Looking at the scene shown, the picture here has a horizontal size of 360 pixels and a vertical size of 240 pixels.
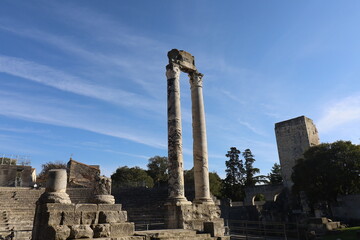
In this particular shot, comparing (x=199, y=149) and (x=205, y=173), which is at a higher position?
(x=199, y=149)

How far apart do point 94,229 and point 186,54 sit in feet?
35.5

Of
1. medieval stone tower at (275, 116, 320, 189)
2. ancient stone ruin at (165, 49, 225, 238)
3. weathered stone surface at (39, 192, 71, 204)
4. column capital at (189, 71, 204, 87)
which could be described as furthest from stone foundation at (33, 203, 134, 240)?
medieval stone tower at (275, 116, 320, 189)

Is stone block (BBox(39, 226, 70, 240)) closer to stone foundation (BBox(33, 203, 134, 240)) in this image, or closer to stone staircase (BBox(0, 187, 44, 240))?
stone foundation (BBox(33, 203, 134, 240))

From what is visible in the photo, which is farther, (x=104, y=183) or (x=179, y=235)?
(x=179, y=235)

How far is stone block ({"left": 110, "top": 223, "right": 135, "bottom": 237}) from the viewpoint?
6895 millimetres

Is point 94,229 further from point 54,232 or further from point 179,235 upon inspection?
point 179,235

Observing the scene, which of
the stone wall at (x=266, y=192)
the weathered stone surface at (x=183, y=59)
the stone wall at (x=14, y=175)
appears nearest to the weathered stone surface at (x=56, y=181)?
the weathered stone surface at (x=183, y=59)

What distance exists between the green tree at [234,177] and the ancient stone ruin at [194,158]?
124 feet

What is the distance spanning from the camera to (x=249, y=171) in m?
52.4

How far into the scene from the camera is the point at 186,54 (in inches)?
593

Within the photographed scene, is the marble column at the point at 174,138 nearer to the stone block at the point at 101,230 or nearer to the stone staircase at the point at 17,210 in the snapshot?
the stone block at the point at 101,230

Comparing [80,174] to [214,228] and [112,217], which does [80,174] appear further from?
[112,217]

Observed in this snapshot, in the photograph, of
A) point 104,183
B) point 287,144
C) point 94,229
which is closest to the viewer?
point 94,229

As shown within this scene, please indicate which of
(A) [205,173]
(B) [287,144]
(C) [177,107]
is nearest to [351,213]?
(B) [287,144]
